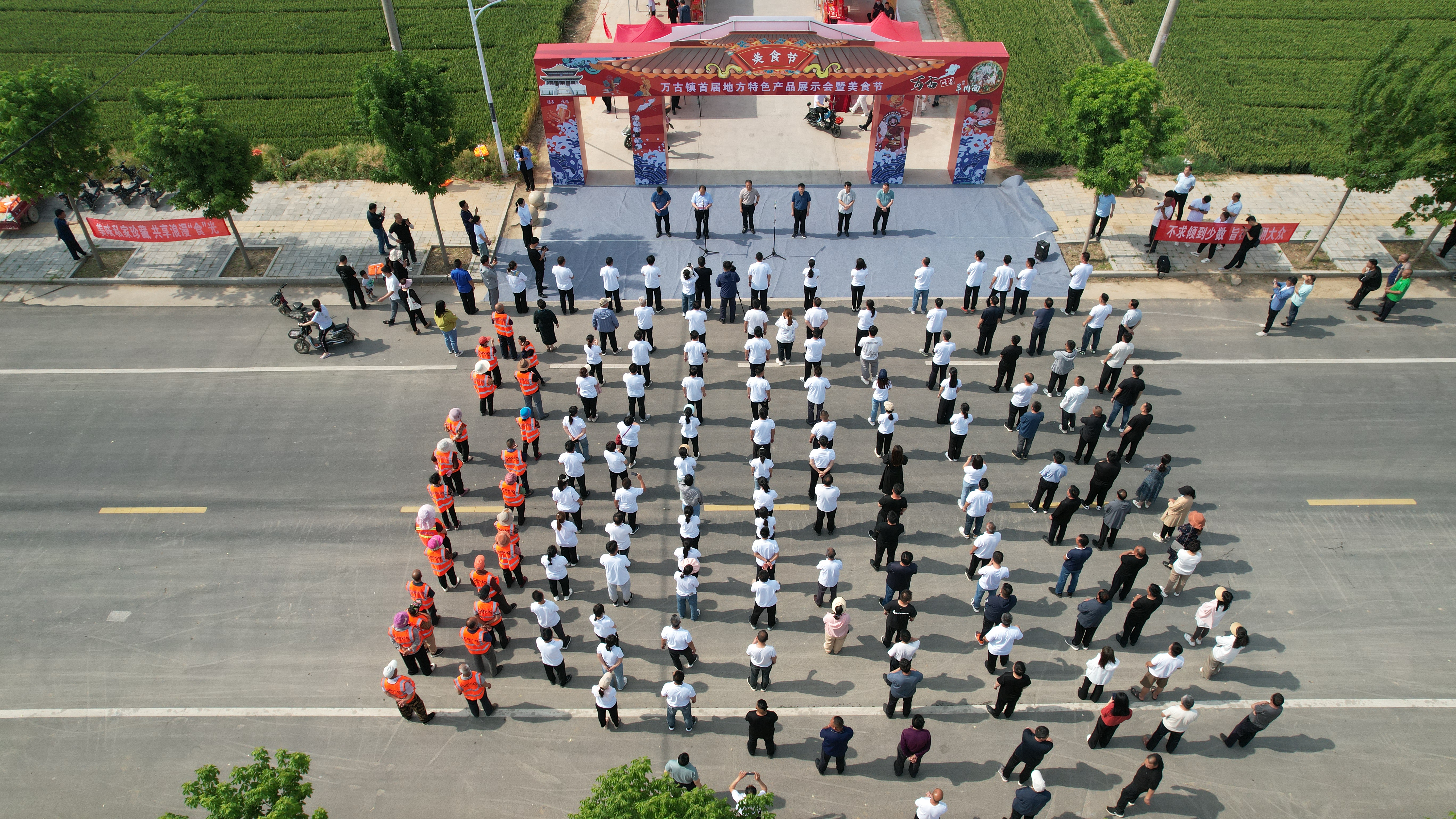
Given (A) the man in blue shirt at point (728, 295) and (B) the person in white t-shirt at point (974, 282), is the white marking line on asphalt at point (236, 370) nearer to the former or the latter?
(A) the man in blue shirt at point (728, 295)

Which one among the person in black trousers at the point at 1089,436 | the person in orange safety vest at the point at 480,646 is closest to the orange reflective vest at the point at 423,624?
the person in orange safety vest at the point at 480,646

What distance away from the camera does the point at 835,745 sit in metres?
11.2

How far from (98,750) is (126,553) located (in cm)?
Answer: 387

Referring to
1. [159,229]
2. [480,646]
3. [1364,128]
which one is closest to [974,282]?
[1364,128]

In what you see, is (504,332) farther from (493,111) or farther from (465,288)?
(493,111)

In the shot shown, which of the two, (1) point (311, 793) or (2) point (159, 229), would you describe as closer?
(1) point (311, 793)

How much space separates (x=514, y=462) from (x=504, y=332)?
431cm

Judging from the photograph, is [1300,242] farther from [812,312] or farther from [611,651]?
[611,651]

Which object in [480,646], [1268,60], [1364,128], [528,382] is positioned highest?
[1364,128]

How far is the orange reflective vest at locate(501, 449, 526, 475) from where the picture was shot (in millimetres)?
14695

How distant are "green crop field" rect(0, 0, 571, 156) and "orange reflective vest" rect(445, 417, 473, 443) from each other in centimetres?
1281

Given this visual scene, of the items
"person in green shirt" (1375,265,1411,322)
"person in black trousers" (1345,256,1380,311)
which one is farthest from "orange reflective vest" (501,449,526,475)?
"person in green shirt" (1375,265,1411,322)

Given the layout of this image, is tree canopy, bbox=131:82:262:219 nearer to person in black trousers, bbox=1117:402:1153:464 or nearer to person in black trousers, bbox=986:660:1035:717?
person in black trousers, bbox=986:660:1035:717

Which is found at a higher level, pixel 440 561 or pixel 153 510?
pixel 440 561
